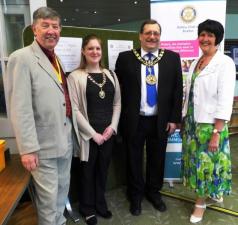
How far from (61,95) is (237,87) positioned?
16.8 feet

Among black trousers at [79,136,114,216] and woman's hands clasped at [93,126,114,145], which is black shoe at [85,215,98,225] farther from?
woman's hands clasped at [93,126,114,145]

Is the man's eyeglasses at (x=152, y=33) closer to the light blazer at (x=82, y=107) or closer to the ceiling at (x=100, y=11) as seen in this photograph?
the light blazer at (x=82, y=107)

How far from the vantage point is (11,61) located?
5.20ft

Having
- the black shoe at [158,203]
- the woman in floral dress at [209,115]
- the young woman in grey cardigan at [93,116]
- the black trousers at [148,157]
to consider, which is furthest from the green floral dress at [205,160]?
the young woman in grey cardigan at [93,116]

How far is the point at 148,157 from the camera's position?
257 centimetres

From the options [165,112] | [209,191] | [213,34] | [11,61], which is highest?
[213,34]

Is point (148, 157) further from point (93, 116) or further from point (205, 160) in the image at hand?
point (93, 116)

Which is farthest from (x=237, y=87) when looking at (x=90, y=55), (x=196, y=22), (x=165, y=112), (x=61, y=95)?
(x=61, y=95)

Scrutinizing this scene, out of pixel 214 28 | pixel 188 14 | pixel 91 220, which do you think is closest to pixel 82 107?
pixel 91 220

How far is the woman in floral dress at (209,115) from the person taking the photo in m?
2.07

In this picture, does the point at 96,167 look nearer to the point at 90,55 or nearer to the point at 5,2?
the point at 90,55

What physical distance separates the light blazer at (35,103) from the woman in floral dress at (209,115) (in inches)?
40.9

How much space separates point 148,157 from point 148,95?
1.98ft

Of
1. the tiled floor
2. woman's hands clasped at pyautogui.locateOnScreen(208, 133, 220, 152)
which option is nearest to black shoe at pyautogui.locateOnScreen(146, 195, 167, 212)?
the tiled floor
